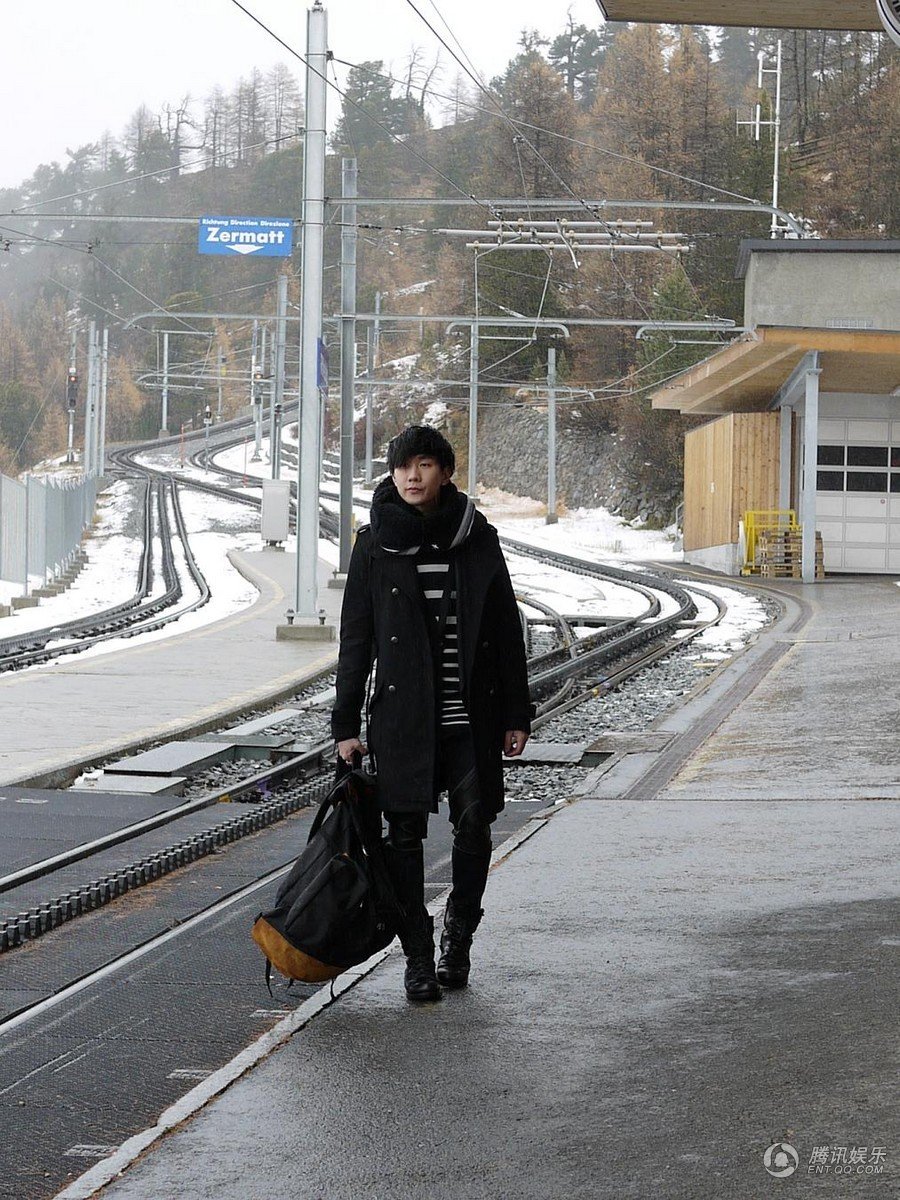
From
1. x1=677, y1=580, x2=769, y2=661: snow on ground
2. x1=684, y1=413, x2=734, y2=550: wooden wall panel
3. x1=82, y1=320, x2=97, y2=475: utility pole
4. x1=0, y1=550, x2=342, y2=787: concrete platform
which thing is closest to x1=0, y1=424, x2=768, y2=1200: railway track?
x1=0, y1=550, x2=342, y2=787: concrete platform

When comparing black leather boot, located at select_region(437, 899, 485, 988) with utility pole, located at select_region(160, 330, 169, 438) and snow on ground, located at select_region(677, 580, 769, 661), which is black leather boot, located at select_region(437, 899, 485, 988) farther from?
utility pole, located at select_region(160, 330, 169, 438)

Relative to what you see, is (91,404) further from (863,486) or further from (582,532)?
(863,486)

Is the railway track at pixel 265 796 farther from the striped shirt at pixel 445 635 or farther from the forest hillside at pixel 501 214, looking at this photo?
the forest hillside at pixel 501 214

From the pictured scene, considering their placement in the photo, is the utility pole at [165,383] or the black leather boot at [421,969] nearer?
the black leather boot at [421,969]

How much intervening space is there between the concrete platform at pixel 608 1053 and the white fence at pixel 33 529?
2049cm

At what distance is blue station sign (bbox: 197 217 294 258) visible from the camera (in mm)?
19062

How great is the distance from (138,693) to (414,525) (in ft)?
30.6

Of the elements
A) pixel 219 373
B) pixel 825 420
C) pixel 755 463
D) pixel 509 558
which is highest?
pixel 219 373

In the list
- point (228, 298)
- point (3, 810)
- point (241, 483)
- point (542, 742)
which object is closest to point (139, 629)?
point (542, 742)

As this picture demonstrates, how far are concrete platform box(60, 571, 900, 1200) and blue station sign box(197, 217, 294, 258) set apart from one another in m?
13.0

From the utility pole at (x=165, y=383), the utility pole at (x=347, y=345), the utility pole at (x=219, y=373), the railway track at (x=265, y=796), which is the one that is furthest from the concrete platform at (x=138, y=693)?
the utility pole at (x=219, y=373)

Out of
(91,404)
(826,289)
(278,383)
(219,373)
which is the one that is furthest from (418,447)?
(219,373)

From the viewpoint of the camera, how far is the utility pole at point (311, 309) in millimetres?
18484

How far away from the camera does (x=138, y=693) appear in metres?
13.7
